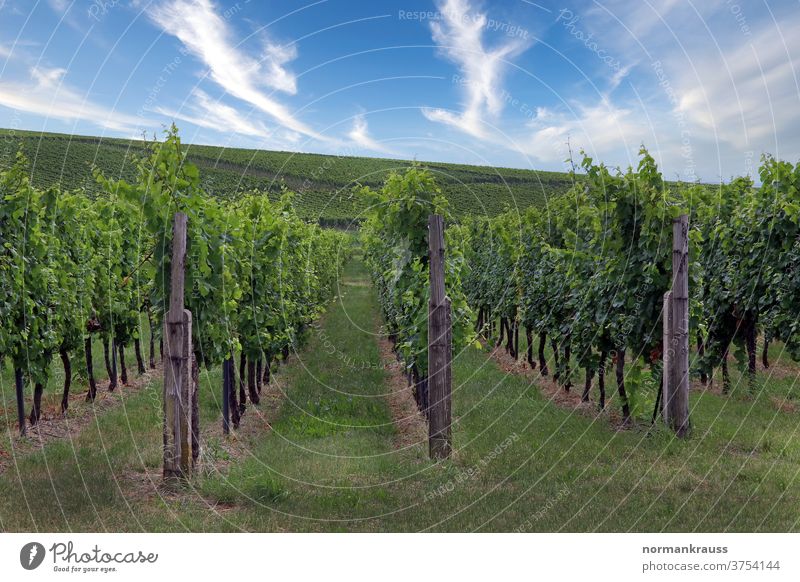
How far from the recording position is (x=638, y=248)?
9367 millimetres

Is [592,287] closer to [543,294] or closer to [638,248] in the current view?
[638,248]

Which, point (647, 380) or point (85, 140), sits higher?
point (85, 140)

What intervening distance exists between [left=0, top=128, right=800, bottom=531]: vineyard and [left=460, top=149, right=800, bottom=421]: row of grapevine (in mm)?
49

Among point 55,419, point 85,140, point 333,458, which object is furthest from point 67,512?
point 85,140

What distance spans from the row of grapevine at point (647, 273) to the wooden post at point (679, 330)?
317 mm

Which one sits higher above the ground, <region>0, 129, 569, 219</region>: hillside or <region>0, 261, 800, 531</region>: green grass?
<region>0, 129, 569, 219</region>: hillside

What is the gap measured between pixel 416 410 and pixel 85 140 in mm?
106035

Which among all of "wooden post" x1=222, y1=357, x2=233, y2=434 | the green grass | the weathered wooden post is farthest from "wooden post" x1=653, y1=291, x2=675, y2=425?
"wooden post" x1=222, y1=357, x2=233, y2=434

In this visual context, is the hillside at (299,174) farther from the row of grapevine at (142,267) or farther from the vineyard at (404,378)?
the row of grapevine at (142,267)

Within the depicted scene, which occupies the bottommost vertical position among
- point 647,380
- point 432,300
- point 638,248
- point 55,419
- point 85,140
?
point 55,419
